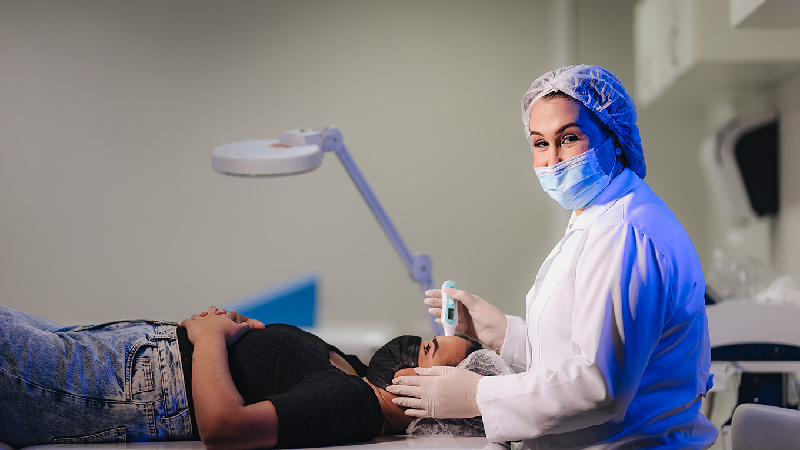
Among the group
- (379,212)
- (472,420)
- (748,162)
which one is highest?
(748,162)

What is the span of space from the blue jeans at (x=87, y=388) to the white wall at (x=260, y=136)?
7.36ft

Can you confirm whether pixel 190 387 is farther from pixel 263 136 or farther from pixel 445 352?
pixel 263 136

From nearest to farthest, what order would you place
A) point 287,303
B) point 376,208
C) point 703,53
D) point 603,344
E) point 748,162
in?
point 603,344 < point 376,208 < point 703,53 < point 748,162 < point 287,303

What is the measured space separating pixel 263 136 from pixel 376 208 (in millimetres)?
1899

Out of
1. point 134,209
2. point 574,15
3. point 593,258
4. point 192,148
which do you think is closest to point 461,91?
point 574,15

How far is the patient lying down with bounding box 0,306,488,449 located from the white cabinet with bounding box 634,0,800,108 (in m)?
1.52

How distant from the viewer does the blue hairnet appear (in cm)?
95

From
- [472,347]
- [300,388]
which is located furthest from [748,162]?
[300,388]

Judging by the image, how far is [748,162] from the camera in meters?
2.52

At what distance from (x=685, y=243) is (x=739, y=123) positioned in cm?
197

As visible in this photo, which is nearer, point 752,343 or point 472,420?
point 472,420

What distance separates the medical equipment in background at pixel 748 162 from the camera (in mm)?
2496

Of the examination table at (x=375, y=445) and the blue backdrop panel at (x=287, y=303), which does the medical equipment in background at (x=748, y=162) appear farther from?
the blue backdrop panel at (x=287, y=303)

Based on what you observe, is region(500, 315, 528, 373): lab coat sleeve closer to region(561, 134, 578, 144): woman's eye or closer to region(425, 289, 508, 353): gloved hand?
region(425, 289, 508, 353): gloved hand
